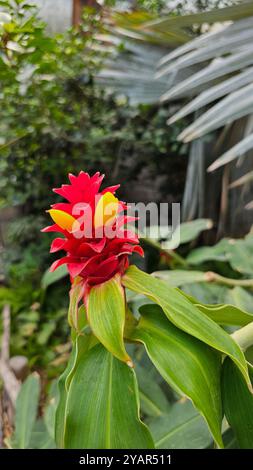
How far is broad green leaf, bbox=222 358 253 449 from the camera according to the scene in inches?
14.1

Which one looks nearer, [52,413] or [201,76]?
[52,413]

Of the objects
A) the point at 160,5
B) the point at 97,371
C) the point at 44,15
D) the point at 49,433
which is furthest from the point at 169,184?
the point at 97,371

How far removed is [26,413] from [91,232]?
552 mm

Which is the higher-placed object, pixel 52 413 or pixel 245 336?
pixel 245 336

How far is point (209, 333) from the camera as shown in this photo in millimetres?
334

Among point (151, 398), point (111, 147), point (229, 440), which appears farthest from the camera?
point (111, 147)

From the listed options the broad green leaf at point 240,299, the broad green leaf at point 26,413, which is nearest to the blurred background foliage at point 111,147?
the broad green leaf at point 240,299

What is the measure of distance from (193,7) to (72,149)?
0.71 meters

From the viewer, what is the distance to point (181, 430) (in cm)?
57

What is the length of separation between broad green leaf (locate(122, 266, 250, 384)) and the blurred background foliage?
623mm

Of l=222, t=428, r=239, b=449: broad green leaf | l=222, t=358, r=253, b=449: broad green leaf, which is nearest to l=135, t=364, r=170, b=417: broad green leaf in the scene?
l=222, t=428, r=239, b=449: broad green leaf

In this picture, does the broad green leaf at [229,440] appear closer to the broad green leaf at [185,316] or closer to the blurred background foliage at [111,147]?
the broad green leaf at [185,316]

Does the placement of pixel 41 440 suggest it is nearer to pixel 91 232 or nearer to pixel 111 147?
pixel 91 232

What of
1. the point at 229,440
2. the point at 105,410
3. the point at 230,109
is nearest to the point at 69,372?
the point at 105,410
